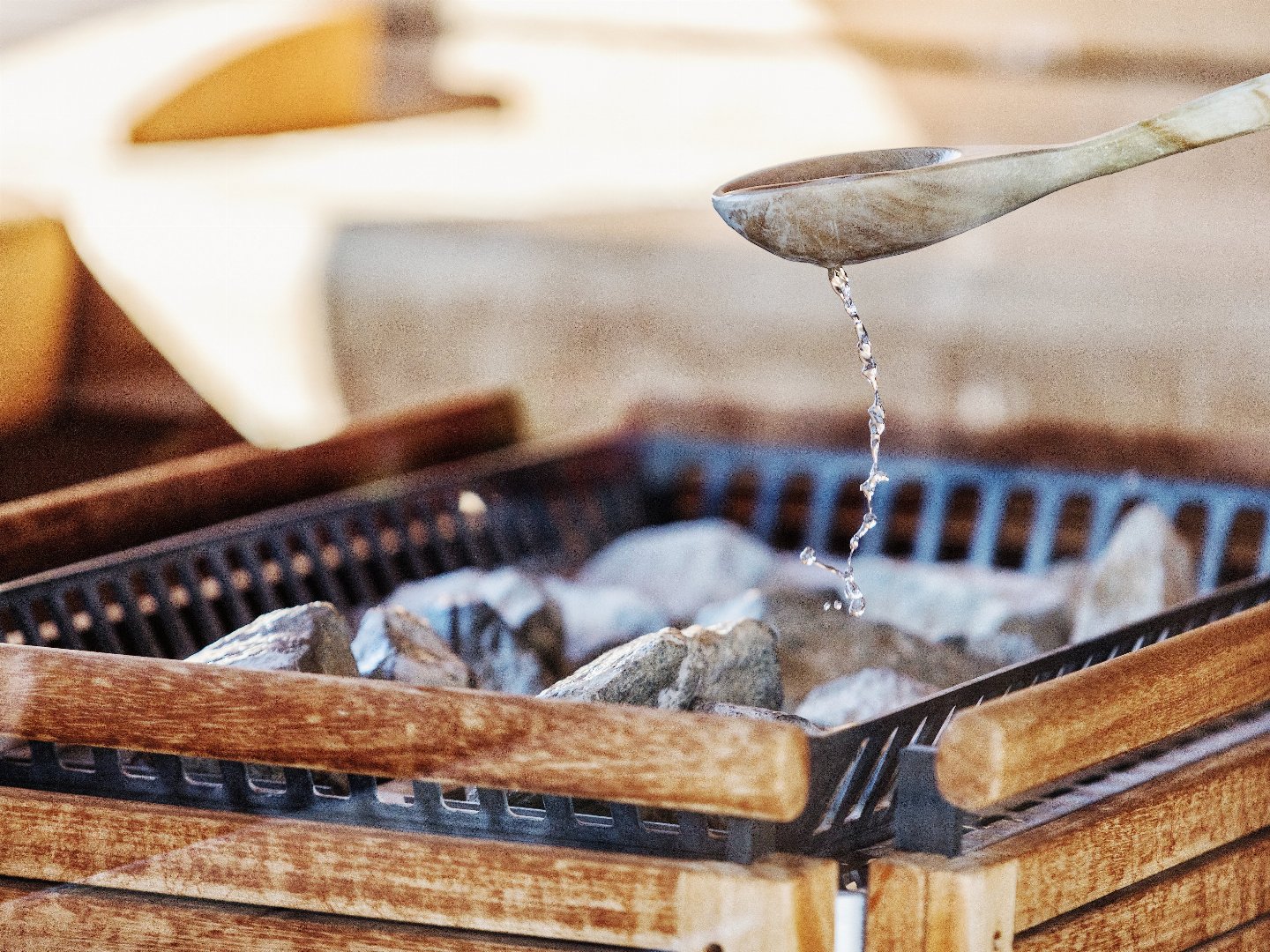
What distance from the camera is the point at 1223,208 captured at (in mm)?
2146

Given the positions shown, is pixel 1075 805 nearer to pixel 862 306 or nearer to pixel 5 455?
pixel 862 306

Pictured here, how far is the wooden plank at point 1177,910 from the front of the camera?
985 mm

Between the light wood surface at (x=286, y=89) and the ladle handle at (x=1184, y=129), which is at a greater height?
the light wood surface at (x=286, y=89)

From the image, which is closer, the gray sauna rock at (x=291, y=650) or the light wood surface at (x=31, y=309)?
the gray sauna rock at (x=291, y=650)

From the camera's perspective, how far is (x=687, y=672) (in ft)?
3.92

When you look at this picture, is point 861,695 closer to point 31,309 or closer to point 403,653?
point 403,653

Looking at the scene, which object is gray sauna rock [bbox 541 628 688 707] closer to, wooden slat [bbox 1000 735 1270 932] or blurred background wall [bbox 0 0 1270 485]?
wooden slat [bbox 1000 735 1270 932]

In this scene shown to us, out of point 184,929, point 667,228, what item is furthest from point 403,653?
point 667,228

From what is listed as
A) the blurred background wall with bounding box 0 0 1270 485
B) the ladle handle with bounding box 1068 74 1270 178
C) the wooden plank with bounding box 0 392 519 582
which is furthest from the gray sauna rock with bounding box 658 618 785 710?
the blurred background wall with bounding box 0 0 1270 485

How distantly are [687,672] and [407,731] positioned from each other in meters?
0.31

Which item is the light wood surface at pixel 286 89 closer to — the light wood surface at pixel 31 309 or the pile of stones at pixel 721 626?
the light wood surface at pixel 31 309

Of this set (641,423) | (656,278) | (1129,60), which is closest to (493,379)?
(656,278)

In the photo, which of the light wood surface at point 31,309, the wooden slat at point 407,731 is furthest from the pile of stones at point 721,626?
the light wood surface at point 31,309

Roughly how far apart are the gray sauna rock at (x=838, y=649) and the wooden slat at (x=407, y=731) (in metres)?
0.55
